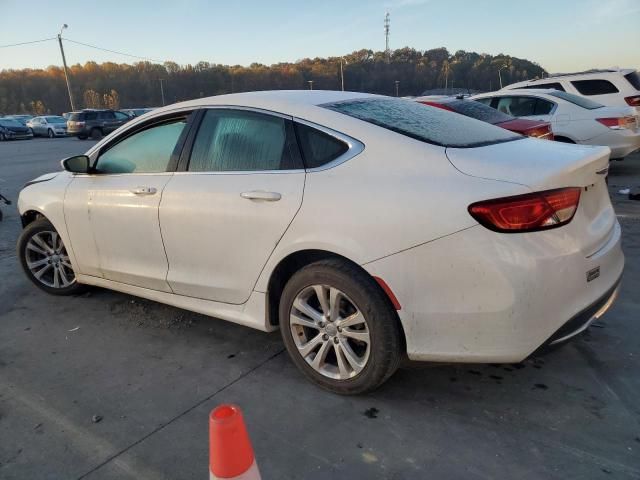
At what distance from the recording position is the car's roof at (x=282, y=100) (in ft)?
9.91

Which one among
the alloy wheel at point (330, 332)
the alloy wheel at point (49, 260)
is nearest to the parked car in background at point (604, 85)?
the alloy wheel at point (49, 260)

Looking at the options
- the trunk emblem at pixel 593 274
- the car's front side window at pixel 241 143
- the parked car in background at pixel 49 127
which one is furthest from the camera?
the parked car in background at pixel 49 127

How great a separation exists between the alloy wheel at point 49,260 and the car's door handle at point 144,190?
126 cm

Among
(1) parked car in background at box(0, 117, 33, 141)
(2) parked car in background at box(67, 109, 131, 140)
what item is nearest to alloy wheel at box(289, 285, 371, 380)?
(2) parked car in background at box(67, 109, 131, 140)

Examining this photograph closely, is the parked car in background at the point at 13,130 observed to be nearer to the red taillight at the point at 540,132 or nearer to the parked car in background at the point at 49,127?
the parked car in background at the point at 49,127

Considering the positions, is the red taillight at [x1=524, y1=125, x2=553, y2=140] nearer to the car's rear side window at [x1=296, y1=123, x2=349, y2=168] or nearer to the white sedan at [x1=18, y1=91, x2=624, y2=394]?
the white sedan at [x1=18, y1=91, x2=624, y2=394]

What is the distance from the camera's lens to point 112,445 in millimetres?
2523

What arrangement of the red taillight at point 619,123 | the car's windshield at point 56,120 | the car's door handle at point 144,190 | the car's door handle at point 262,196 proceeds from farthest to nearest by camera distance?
the car's windshield at point 56,120, the red taillight at point 619,123, the car's door handle at point 144,190, the car's door handle at point 262,196

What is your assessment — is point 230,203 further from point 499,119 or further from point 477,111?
point 477,111

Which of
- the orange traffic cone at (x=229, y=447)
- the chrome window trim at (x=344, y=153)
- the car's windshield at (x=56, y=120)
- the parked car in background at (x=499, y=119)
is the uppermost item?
the chrome window trim at (x=344, y=153)

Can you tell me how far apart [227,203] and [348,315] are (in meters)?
0.96

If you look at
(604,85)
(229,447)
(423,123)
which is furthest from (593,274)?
(604,85)

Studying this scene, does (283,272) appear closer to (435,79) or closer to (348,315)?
(348,315)

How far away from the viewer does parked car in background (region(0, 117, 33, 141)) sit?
32.8 m
